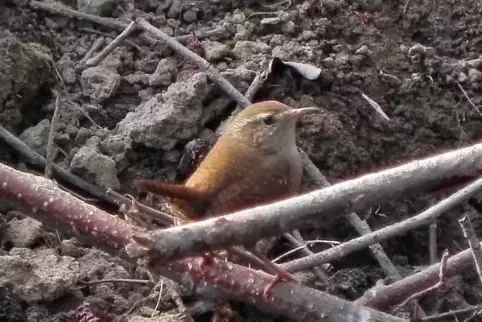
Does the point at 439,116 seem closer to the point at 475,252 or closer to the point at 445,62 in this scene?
the point at 445,62

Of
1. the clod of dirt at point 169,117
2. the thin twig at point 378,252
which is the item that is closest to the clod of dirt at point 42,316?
the clod of dirt at point 169,117

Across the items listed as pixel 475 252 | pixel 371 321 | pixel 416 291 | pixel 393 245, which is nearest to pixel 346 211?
pixel 475 252

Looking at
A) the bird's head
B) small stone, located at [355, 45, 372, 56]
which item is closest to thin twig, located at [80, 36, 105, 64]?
the bird's head

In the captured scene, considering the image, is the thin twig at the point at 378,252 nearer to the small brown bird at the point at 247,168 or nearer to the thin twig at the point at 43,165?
the small brown bird at the point at 247,168

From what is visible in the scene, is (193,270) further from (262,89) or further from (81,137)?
(262,89)

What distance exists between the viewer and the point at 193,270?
119 inches

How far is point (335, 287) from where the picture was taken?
336 cm

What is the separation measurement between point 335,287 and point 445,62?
4.34ft

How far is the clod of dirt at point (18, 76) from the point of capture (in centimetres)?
373

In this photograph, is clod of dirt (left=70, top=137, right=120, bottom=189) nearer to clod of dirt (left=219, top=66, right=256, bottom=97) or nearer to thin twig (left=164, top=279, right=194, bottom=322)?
thin twig (left=164, top=279, right=194, bottom=322)

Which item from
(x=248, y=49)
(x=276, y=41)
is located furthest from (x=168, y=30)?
(x=276, y=41)

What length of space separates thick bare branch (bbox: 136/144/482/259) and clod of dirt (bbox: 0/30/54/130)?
185cm

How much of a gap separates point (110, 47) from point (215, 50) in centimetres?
48

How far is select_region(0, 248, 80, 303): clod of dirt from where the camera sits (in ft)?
10.2
